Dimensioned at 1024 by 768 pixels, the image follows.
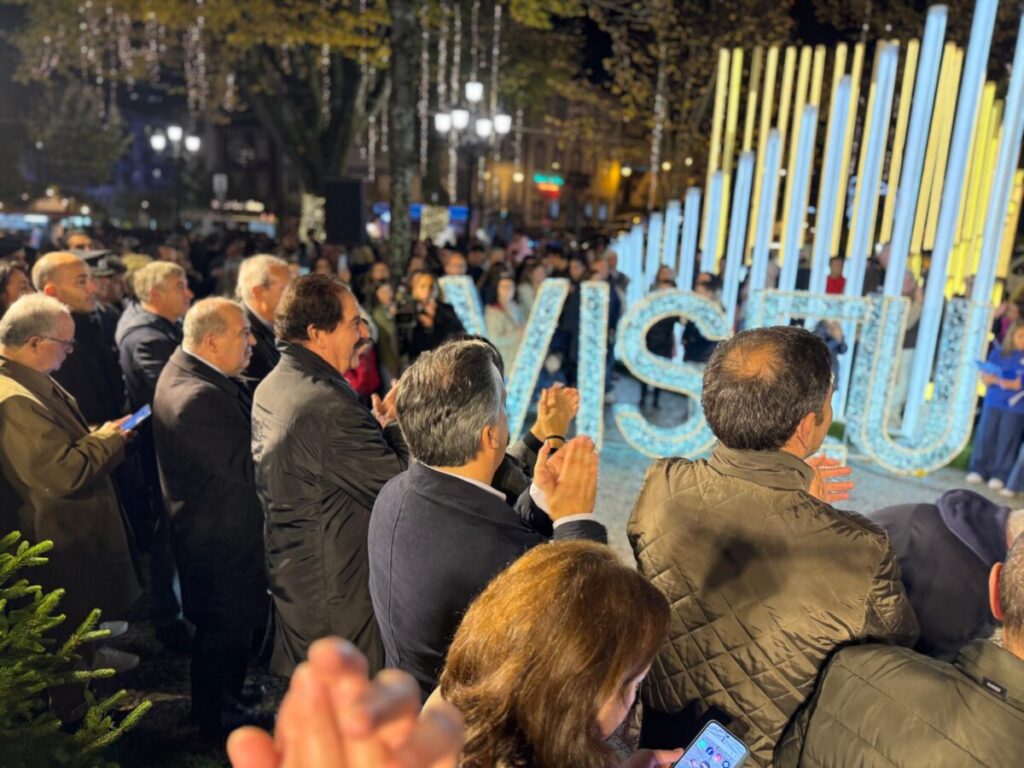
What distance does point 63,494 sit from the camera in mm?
3154

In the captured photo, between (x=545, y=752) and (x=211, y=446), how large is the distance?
259 cm

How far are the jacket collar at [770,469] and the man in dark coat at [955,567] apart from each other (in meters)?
0.72

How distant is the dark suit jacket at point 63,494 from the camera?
120 inches

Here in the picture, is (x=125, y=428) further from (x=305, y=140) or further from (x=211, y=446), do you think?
(x=305, y=140)

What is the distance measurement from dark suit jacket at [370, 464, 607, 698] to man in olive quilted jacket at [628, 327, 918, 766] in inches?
10.2

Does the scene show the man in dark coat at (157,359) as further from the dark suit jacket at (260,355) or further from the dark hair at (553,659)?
the dark hair at (553,659)

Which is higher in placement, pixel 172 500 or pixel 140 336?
pixel 140 336

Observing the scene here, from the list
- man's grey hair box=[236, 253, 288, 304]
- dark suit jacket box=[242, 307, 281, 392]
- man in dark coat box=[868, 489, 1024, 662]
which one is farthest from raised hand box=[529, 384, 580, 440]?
man's grey hair box=[236, 253, 288, 304]

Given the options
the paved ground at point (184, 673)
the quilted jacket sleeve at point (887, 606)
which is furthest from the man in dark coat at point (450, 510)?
the paved ground at point (184, 673)

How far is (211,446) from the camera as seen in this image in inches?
132

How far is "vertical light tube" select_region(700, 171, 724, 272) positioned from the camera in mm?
8484

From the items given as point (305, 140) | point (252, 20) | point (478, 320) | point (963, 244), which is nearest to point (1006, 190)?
point (963, 244)

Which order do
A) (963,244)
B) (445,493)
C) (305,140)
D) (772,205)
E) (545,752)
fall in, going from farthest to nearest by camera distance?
(305,140) < (963,244) < (772,205) < (445,493) < (545,752)

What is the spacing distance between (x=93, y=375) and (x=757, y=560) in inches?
173
